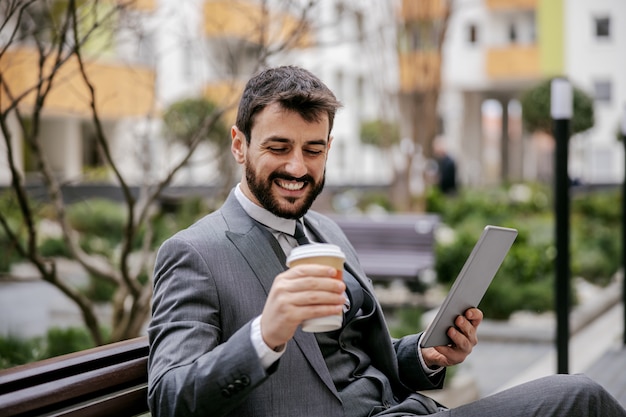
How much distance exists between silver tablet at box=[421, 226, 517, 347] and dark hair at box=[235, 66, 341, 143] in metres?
0.57

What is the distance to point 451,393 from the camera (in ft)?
19.8

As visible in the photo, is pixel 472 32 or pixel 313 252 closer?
pixel 313 252

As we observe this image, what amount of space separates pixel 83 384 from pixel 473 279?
1.12m

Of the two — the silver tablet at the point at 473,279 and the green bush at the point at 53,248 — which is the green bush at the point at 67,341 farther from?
the green bush at the point at 53,248

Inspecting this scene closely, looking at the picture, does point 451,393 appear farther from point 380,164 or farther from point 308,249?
point 380,164

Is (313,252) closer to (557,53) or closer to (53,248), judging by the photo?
(53,248)

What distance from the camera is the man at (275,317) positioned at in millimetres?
2133

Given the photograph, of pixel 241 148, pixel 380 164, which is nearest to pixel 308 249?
pixel 241 148

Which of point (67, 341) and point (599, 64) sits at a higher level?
point (599, 64)

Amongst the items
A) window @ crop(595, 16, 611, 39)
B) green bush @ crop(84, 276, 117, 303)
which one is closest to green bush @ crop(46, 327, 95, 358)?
green bush @ crop(84, 276, 117, 303)

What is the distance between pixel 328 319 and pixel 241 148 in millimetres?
800

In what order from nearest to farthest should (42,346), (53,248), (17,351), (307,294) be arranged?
(307,294) → (17,351) → (42,346) → (53,248)

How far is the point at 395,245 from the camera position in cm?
1072

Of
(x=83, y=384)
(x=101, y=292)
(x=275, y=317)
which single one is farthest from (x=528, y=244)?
(x=275, y=317)
